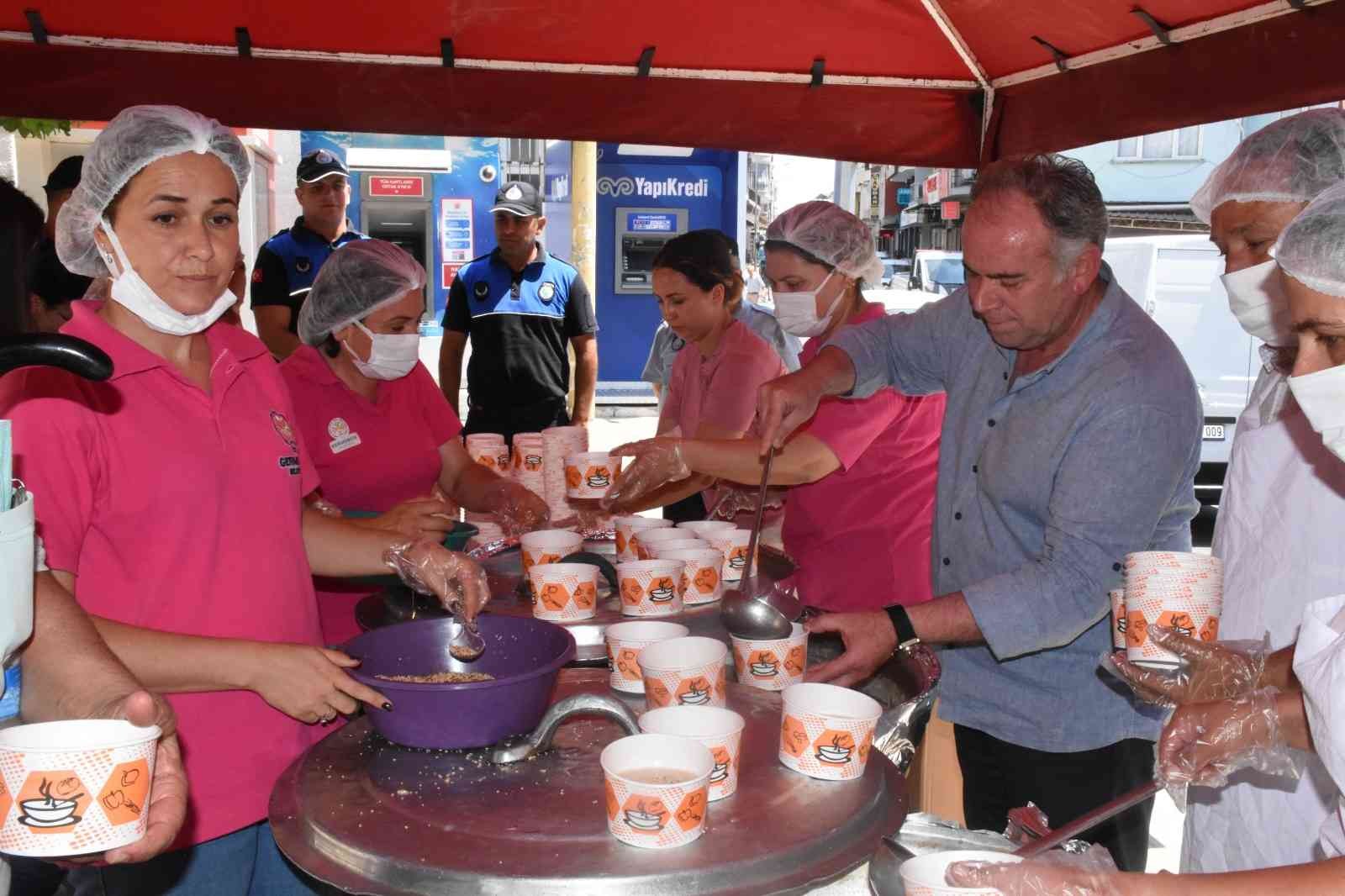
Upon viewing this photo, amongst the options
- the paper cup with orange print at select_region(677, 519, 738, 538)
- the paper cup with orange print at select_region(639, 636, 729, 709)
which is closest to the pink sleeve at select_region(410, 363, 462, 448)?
the paper cup with orange print at select_region(677, 519, 738, 538)

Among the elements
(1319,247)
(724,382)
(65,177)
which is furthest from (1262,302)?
(65,177)

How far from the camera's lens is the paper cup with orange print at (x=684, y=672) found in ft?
6.24

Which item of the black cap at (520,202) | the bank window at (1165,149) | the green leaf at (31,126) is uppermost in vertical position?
the bank window at (1165,149)

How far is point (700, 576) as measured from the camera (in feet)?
9.19

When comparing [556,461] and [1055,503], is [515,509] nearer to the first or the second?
[556,461]

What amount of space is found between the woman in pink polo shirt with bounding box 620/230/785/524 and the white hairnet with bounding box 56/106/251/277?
228cm

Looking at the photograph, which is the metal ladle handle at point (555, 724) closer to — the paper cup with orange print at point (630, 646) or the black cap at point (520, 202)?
the paper cup with orange print at point (630, 646)

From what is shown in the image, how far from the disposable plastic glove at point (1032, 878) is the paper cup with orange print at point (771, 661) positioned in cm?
93

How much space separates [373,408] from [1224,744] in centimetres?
275

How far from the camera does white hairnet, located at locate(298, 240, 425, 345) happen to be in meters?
3.71

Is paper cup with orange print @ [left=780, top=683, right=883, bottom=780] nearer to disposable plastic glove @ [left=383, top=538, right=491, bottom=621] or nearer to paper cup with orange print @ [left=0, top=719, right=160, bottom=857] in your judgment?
disposable plastic glove @ [left=383, top=538, right=491, bottom=621]

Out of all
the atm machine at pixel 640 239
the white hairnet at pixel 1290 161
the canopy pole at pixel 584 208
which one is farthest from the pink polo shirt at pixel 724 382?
the atm machine at pixel 640 239

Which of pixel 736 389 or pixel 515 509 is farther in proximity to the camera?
pixel 736 389

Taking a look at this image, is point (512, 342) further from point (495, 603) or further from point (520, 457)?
point (495, 603)
